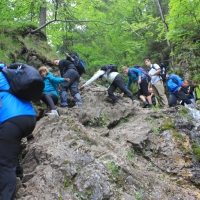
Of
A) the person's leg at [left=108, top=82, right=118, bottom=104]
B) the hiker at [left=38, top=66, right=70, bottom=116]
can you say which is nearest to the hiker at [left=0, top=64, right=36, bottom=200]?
the hiker at [left=38, top=66, right=70, bottom=116]

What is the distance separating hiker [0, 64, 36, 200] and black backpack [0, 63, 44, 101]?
8 centimetres

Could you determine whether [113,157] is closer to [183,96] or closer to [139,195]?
[139,195]

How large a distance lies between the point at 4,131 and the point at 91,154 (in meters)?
1.80

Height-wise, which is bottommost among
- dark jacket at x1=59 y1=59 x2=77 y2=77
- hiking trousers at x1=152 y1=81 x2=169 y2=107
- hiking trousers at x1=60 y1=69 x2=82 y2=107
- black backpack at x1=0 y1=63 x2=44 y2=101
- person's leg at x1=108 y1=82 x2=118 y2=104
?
hiking trousers at x1=152 y1=81 x2=169 y2=107

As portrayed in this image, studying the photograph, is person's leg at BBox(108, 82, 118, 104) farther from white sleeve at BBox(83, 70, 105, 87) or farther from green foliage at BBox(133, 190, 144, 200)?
green foliage at BBox(133, 190, 144, 200)

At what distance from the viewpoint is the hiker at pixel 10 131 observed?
3071 millimetres

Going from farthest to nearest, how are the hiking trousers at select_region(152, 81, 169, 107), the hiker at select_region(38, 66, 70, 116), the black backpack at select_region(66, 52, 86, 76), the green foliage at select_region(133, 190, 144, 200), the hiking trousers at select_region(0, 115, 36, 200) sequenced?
1. the hiking trousers at select_region(152, 81, 169, 107)
2. the black backpack at select_region(66, 52, 86, 76)
3. the hiker at select_region(38, 66, 70, 116)
4. the green foliage at select_region(133, 190, 144, 200)
5. the hiking trousers at select_region(0, 115, 36, 200)

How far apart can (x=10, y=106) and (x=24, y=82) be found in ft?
1.24

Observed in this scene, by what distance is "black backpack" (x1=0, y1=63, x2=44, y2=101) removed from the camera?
335 centimetres

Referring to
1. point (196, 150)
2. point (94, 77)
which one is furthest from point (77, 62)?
point (196, 150)

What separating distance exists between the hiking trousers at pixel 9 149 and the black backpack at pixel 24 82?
0.33 m

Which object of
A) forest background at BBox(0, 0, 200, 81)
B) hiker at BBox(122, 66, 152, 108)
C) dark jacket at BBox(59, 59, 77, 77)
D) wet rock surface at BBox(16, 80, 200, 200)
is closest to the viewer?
wet rock surface at BBox(16, 80, 200, 200)

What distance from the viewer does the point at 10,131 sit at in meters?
3.19

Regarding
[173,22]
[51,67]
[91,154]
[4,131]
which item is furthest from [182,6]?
[4,131]
